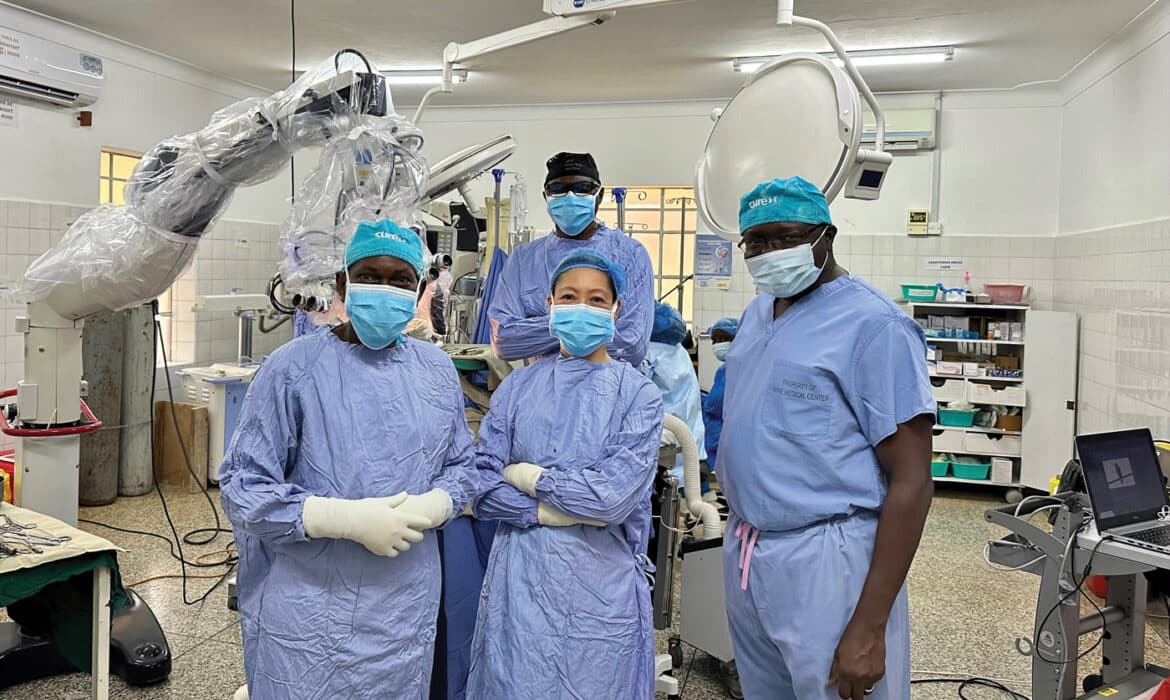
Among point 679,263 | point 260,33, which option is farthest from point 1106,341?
point 260,33

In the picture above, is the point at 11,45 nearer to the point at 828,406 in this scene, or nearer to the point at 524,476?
the point at 524,476

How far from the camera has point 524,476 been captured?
176 cm

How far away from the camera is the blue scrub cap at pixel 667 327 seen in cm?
391

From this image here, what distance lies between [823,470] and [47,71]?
4788 mm

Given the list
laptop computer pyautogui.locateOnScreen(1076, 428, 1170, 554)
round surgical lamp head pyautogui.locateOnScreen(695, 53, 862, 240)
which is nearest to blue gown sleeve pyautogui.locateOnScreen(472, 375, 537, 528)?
round surgical lamp head pyautogui.locateOnScreen(695, 53, 862, 240)

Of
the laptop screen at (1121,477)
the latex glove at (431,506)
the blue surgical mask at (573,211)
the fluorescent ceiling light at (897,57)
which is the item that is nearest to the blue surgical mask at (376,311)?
the latex glove at (431,506)

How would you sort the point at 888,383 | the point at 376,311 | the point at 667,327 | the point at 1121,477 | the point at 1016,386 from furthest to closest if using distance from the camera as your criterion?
the point at 1016,386
the point at 667,327
the point at 1121,477
the point at 376,311
the point at 888,383

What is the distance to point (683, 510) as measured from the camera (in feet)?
14.9

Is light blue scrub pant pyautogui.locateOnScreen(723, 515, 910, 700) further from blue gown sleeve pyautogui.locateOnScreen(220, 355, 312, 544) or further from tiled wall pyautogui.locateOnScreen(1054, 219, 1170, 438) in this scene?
tiled wall pyautogui.locateOnScreen(1054, 219, 1170, 438)

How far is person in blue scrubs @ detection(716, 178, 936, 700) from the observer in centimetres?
144

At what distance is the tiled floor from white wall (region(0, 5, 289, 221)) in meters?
1.84

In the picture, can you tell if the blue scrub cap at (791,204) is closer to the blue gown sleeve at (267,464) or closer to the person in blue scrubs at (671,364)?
the blue gown sleeve at (267,464)

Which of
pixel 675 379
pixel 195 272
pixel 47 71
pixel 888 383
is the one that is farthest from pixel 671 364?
pixel 47 71

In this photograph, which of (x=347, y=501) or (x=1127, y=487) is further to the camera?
(x=1127, y=487)
